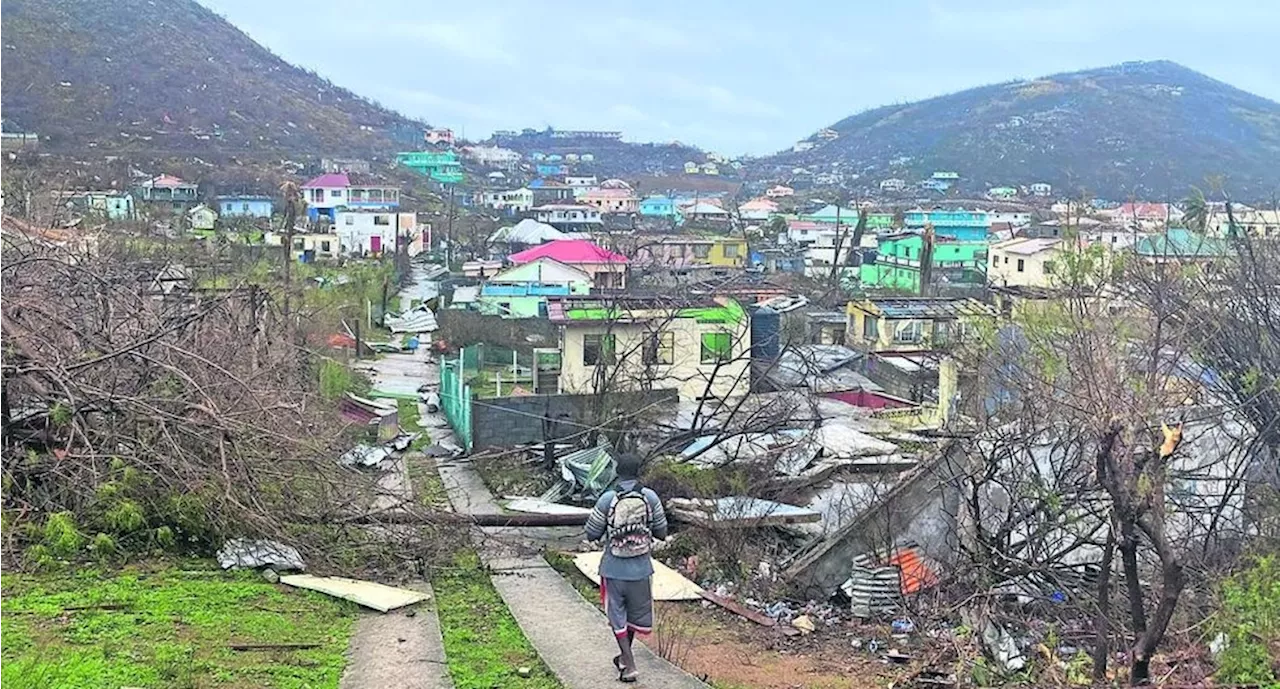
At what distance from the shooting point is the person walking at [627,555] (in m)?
6.17

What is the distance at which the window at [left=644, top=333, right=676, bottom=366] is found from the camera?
19.3 metres

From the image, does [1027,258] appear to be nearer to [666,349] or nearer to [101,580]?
[666,349]

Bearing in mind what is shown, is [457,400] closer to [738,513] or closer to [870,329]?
[738,513]

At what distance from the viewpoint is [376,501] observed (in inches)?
404

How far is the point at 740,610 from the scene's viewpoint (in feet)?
30.3

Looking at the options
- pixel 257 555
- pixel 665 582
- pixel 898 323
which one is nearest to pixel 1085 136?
pixel 898 323

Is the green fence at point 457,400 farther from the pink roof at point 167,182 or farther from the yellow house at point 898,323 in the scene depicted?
the pink roof at point 167,182

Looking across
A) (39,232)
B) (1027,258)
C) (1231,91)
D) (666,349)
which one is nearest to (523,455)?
(666,349)

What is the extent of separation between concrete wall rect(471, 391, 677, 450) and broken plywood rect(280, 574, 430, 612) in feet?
31.0

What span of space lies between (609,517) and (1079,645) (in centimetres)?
428

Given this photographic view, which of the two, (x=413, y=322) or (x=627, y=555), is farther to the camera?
(x=413, y=322)

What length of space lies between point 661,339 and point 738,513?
9.27 m

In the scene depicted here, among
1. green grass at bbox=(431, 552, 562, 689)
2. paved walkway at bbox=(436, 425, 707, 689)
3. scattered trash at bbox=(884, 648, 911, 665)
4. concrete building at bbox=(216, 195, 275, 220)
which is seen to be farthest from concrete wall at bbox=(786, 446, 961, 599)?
concrete building at bbox=(216, 195, 275, 220)

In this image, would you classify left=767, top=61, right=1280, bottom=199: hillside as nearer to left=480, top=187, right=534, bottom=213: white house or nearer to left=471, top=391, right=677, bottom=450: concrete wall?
left=480, top=187, right=534, bottom=213: white house
